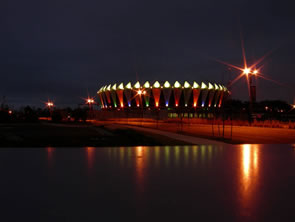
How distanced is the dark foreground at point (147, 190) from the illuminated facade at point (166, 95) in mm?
60045

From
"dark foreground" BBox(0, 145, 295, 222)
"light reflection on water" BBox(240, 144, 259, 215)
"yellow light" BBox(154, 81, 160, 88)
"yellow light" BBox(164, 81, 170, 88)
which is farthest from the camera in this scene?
"yellow light" BBox(154, 81, 160, 88)

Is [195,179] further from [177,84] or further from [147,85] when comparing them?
[177,84]

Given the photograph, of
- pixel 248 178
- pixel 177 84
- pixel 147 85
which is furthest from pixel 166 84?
pixel 248 178

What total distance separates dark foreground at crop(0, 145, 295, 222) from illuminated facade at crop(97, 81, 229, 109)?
197 ft

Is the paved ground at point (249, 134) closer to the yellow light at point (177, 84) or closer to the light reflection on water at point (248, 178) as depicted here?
the light reflection on water at point (248, 178)

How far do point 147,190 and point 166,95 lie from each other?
65.9 meters

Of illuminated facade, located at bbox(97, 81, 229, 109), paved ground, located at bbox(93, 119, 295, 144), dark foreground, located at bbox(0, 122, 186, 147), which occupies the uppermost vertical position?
illuminated facade, located at bbox(97, 81, 229, 109)

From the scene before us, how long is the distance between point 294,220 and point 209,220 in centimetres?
126

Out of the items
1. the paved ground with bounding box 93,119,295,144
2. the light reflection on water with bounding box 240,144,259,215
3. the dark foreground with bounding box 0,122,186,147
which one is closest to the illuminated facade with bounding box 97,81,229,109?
the paved ground with bounding box 93,119,295,144

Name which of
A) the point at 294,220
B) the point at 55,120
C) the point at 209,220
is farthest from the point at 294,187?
the point at 55,120

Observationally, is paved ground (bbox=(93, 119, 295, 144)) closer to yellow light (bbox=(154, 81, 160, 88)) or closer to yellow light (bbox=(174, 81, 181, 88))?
yellow light (bbox=(174, 81, 181, 88))

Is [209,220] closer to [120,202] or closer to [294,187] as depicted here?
[120,202]

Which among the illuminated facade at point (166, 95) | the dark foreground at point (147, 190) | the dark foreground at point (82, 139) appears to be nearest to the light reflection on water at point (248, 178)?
the dark foreground at point (147, 190)

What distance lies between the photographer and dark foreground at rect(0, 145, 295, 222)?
14.0 feet
